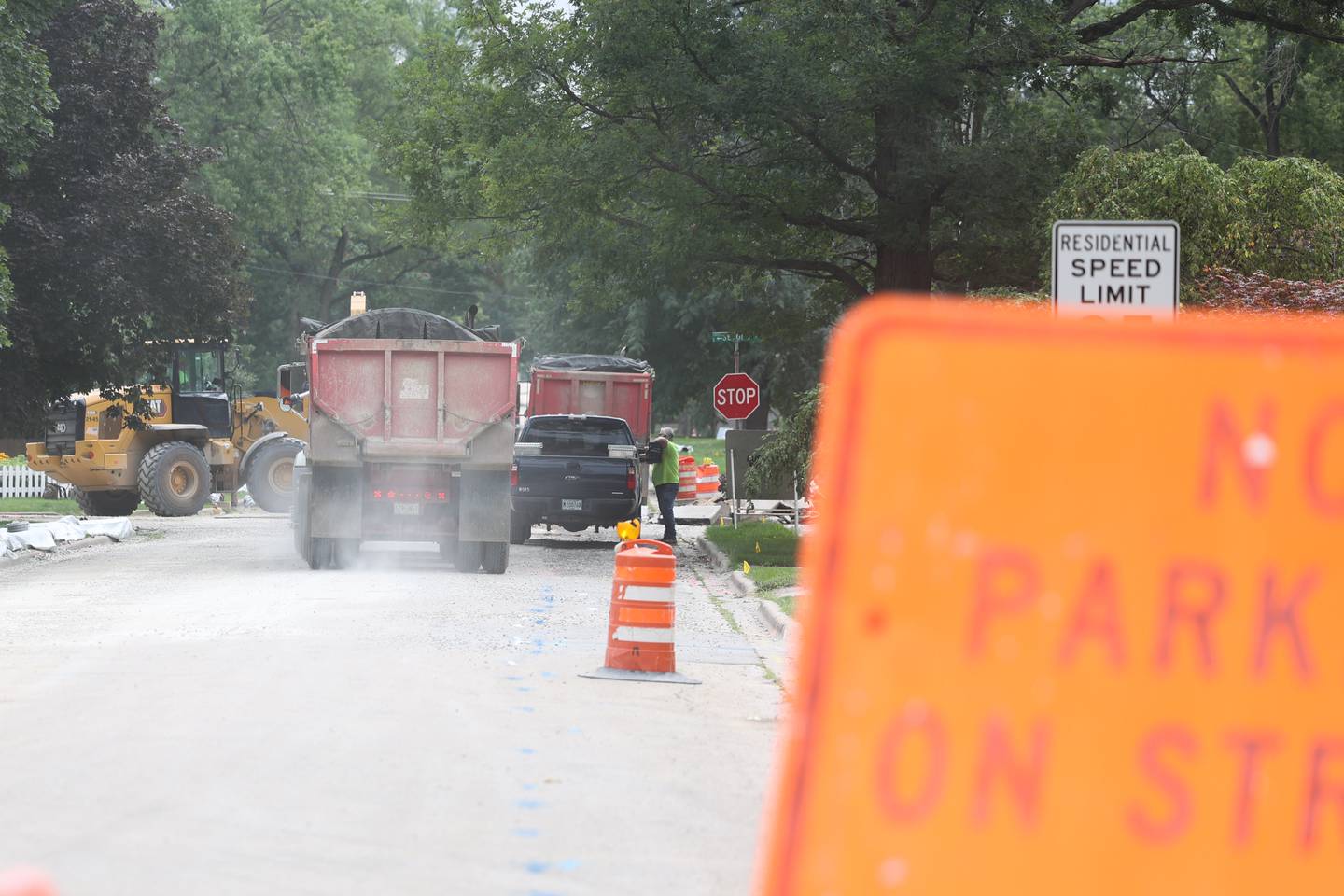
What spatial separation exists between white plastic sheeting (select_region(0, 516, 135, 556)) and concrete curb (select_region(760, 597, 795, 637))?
36.3 feet

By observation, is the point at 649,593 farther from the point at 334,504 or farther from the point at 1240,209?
the point at 334,504

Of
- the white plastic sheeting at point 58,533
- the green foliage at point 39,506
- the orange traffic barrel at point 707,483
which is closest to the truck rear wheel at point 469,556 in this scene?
the white plastic sheeting at point 58,533

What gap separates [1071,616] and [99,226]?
25.5m

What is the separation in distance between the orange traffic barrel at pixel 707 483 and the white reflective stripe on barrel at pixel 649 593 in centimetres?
3415

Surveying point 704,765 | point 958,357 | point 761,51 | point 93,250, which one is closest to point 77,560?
point 93,250

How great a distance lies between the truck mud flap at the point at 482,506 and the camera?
2230cm

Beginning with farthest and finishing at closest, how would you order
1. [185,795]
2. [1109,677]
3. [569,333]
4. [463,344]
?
1. [569,333]
2. [463,344]
3. [185,795]
4. [1109,677]

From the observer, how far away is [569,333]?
63.3 m

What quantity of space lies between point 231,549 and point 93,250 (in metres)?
4.87

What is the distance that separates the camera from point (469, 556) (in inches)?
890

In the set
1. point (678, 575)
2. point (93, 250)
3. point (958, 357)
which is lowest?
point (678, 575)

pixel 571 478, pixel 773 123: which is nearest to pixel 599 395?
pixel 571 478

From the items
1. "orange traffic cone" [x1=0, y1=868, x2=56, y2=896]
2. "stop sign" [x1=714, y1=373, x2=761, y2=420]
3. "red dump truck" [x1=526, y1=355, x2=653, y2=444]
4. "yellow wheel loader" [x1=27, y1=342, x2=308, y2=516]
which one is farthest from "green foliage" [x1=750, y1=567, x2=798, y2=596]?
"orange traffic cone" [x1=0, y1=868, x2=56, y2=896]

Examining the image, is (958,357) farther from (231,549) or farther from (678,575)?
(231,549)
